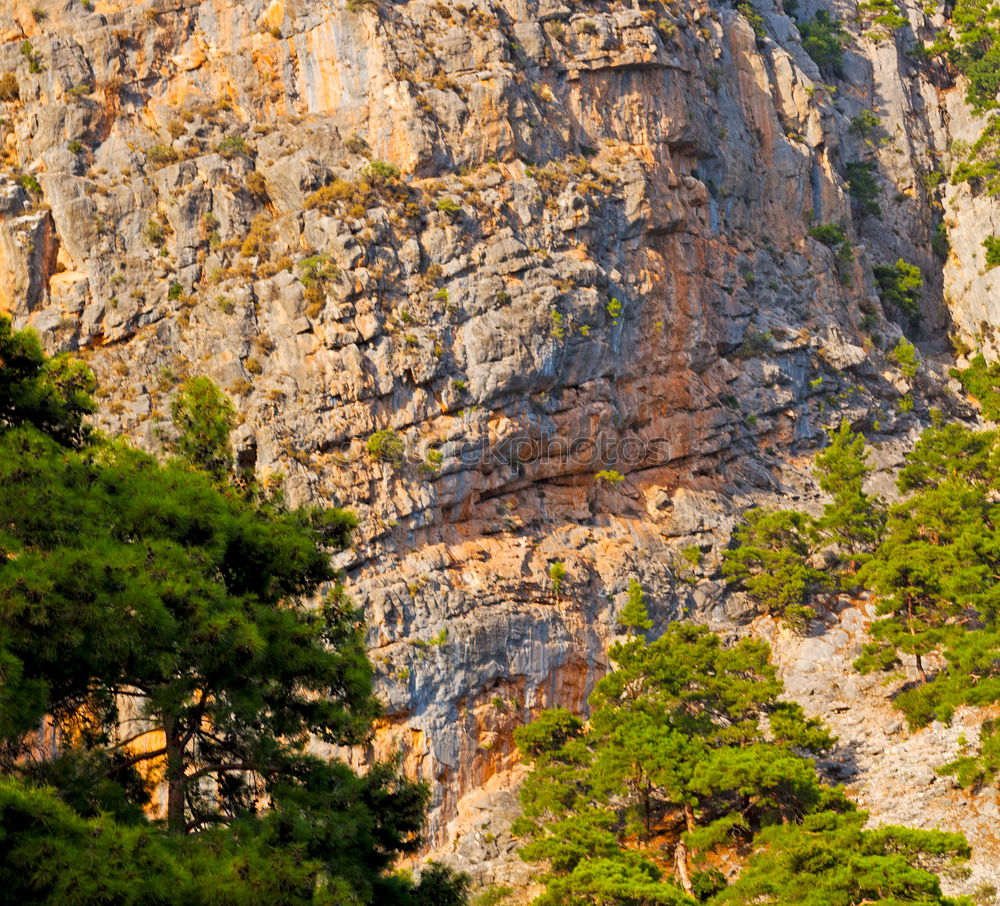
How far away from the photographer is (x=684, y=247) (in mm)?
47562

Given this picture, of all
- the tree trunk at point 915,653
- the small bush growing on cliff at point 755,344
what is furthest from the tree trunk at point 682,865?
the small bush growing on cliff at point 755,344

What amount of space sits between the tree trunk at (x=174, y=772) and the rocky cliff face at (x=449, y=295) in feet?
64.5

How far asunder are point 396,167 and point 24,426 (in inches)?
1142

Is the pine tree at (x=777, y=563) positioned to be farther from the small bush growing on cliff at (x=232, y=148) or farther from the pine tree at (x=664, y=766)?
the small bush growing on cliff at (x=232, y=148)

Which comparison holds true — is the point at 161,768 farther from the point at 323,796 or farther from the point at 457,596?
the point at 457,596

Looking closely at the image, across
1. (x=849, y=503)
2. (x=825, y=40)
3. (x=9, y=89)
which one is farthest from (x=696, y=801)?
(x=825, y=40)

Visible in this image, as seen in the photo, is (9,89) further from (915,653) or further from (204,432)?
(915,653)

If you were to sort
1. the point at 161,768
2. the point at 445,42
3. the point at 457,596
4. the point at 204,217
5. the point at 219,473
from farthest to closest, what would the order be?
the point at 445,42, the point at 204,217, the point at 457,596, the point at 219,473, the point at 161,768

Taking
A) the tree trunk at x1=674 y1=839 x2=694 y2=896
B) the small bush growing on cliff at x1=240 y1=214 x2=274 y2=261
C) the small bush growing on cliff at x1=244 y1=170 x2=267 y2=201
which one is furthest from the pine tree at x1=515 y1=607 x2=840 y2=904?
the small bush growing on cliff at x1=244 y1=170 x2=267 y2=201

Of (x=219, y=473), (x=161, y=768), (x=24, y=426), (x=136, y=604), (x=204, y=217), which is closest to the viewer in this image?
(x=136, y=604)

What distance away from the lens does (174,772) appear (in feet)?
52.0

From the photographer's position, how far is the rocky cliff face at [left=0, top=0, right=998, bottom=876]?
38.9 meters

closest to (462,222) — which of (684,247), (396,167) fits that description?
(396,167)

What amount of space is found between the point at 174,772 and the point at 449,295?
27520 millimetres
